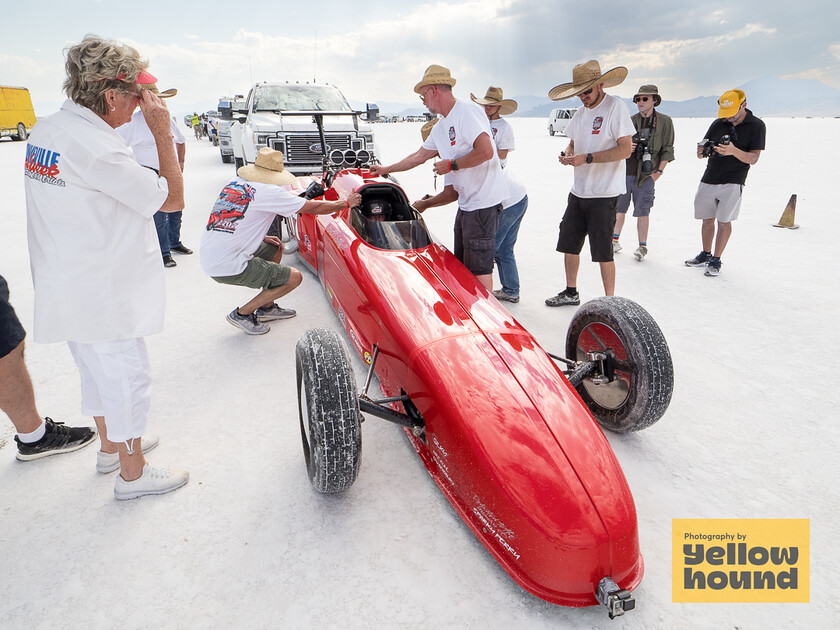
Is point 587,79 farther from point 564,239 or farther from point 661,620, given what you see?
A: point 661,620

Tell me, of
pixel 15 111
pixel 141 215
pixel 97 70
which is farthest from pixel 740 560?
pixel 15 111

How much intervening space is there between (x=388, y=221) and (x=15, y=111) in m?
31.0

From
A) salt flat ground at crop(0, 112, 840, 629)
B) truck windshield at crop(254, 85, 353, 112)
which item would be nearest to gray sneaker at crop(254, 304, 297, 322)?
salt flat ground at crop(0, 112, 840, 629)

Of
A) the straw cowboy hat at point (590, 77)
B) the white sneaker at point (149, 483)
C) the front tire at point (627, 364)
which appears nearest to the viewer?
the white sneaker at point (149, 483)

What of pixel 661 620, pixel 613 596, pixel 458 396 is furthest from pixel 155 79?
A: pixel 661 620

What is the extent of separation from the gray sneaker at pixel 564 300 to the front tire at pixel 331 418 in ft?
10.1

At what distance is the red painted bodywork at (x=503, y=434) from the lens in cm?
183

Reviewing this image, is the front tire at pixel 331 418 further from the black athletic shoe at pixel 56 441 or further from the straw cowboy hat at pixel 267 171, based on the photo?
the straw cowboy hat at pixel 267 171

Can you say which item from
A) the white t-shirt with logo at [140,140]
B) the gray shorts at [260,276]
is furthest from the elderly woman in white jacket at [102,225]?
the white t-shirt with logo at [140,140]

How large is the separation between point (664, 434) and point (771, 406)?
0.91 m

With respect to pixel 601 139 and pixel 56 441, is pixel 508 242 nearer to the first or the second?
pixel 601 139

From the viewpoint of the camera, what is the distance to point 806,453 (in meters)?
2.77

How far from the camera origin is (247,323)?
14.1ft

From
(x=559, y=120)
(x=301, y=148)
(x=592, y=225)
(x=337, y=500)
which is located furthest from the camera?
(x=559, y=120)
